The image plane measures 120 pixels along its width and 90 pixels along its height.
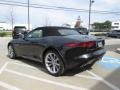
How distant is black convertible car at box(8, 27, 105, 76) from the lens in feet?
20.1

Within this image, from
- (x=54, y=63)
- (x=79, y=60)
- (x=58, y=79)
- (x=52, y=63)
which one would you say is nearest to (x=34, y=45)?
(x=52, y=63)

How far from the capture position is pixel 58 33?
7.11 meters

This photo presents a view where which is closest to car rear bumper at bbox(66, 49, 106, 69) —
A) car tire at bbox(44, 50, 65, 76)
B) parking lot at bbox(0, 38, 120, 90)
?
car tire at bbox(44, 50, 65, 76)

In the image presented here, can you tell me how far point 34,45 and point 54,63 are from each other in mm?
1224

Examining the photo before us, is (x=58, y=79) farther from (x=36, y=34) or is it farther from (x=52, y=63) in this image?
(x=36, y=34)

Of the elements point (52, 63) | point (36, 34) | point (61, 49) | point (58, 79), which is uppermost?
point (36, 34)

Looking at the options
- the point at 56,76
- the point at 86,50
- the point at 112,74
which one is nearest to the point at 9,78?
the point at 56,76

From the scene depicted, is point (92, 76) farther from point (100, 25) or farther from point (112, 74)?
point (100, 25)

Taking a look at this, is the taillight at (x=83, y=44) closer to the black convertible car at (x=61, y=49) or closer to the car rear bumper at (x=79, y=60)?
the black convertible car at (x=61, y=49)

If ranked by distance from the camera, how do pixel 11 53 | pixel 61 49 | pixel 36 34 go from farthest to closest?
pixel 11 53, pixel 36 34, pixel 61 49

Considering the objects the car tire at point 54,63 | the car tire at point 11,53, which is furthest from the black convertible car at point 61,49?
the car tire at point 11,53

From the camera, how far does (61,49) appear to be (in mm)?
6234

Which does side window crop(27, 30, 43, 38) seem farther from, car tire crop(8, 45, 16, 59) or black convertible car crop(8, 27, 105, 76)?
car tire crop(8, 45, 16, 59)

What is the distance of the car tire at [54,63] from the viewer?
6.33 m
